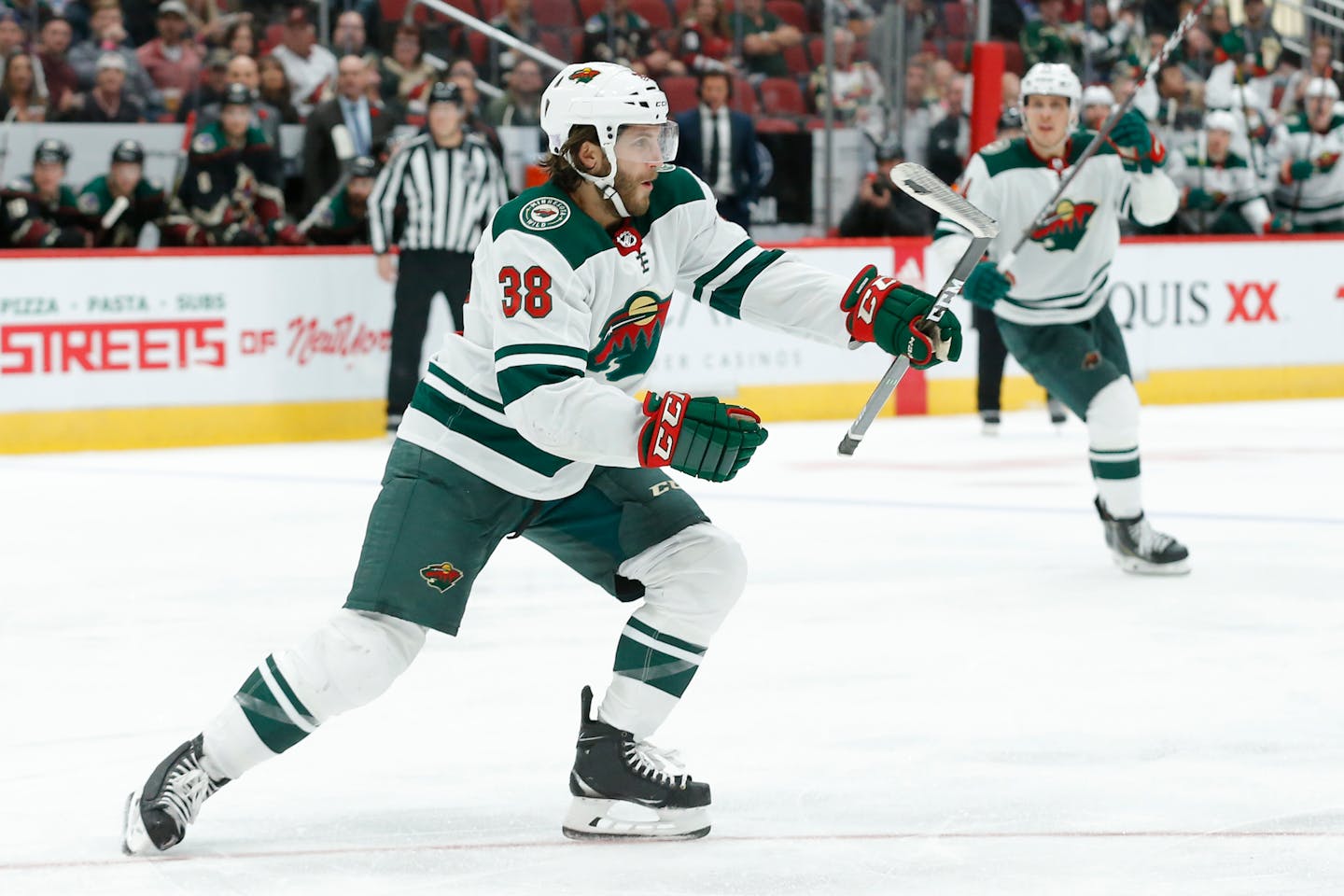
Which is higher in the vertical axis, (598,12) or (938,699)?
(598,12)

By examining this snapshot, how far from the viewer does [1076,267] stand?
6.04 meters

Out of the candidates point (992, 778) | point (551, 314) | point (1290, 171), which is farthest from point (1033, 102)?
point (1290, 171)

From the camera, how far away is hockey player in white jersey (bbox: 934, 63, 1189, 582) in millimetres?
5730

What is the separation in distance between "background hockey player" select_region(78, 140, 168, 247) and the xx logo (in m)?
5.71

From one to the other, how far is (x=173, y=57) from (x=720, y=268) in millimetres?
7242

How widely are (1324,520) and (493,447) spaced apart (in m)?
4.40

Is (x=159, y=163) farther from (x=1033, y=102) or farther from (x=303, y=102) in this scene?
(x=1033, y=102)

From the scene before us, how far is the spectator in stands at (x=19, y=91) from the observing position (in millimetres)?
9359

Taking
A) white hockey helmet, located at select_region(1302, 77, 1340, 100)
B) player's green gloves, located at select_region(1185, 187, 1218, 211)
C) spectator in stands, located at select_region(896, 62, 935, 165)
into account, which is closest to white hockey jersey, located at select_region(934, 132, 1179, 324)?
spectator in stands, located at select_region(896, 62, 935, 165)

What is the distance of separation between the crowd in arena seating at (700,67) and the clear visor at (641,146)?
6.60 metres

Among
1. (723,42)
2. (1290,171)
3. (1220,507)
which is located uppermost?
(723,42)

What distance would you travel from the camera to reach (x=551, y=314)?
285cm

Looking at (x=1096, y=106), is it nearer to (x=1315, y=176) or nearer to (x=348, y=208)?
(x=1315, y=176)

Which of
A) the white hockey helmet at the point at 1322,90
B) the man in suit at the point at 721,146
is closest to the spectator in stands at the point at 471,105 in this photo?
the man in suit at the point at 721,146
